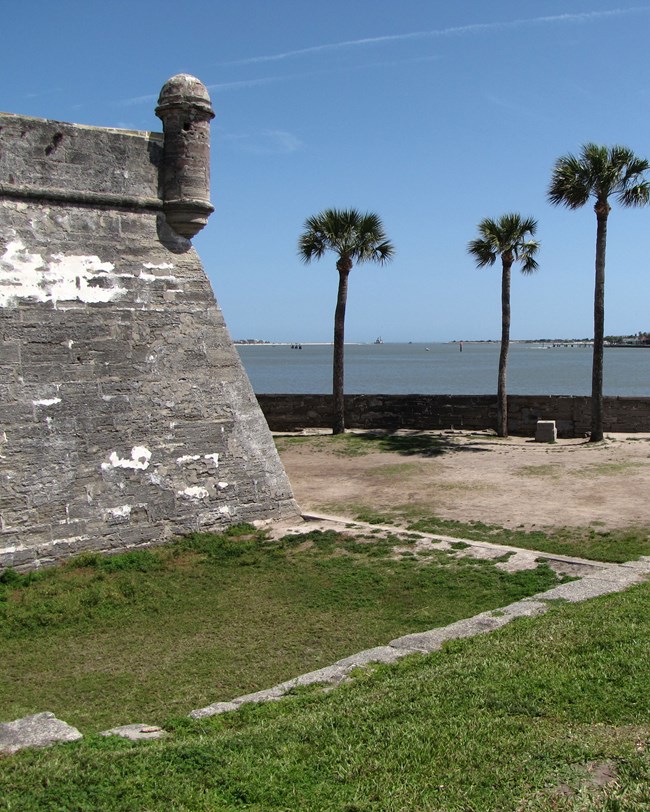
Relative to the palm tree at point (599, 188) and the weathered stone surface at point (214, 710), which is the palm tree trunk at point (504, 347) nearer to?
the palm tree at point (599, 188)

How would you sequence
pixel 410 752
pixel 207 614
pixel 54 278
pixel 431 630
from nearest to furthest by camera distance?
pixel 410 752 < pixel 431 630 < pixel 207 614 < pixel 54 278

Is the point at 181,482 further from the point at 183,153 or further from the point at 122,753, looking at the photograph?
the point at 122,753

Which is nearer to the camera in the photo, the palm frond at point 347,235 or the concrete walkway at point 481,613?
the concrete walkway at point 481,613

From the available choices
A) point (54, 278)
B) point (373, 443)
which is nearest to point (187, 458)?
point (54, 278)

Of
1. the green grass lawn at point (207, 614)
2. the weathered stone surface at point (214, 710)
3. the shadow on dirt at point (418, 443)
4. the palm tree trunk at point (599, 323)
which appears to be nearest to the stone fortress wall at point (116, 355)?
the green grass lawn at point (207, 614)

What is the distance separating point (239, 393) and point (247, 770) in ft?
26.8

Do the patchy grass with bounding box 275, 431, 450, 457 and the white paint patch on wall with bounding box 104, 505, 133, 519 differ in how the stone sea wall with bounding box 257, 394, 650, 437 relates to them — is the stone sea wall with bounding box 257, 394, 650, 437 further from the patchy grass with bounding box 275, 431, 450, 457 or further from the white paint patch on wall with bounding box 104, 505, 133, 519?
the white paint patch on wall with bounding box 104, 505, 133, 519

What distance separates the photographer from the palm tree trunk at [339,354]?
2298 centimetres

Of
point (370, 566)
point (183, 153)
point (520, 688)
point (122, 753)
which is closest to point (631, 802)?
point (520, 688)

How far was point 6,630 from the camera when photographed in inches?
332

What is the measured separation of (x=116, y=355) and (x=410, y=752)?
7.73m

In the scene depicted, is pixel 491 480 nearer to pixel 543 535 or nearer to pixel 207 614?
pixel 543 535

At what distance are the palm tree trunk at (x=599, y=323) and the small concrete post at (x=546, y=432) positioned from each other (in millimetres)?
942

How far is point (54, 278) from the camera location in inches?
418
